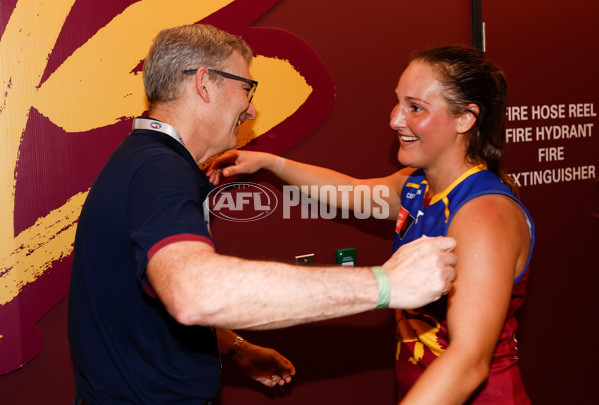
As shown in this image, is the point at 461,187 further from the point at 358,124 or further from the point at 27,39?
the point at 27,39

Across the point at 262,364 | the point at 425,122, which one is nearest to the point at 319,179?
the point at 425,122

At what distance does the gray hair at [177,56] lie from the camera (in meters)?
1.55

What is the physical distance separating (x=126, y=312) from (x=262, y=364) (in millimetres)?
758

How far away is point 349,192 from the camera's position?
7.45ft

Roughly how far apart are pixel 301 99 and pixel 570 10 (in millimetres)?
1514

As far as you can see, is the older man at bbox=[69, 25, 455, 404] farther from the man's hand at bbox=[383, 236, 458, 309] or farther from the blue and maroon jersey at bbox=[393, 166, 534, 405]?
the blue and maroon jersey at bbox=[393, 166, 534, 405]

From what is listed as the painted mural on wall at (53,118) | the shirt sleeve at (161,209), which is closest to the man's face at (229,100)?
the shirt sleeve at (161,209)

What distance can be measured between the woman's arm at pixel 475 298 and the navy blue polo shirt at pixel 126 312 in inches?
21.6

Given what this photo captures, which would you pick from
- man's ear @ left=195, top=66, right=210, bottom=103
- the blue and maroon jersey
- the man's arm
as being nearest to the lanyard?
man's ear @ left=195, top=66, right=210, bottom=103

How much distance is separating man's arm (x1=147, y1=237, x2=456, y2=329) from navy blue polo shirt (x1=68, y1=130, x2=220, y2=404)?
0.60 feet

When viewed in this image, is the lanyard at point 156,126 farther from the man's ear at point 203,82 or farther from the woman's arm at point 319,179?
Answer: the woman's arm at point 319,179

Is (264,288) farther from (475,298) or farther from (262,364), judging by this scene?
(262,364)

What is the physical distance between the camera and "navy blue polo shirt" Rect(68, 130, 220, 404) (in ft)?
4.19

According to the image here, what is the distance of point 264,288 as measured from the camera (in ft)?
3.50
